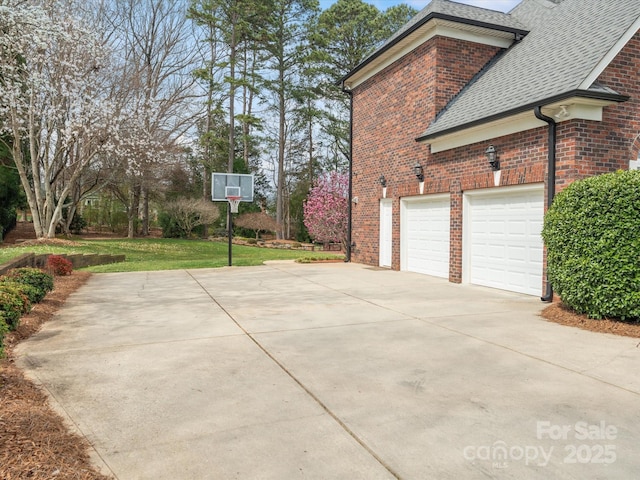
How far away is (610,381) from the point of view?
12.0 ft

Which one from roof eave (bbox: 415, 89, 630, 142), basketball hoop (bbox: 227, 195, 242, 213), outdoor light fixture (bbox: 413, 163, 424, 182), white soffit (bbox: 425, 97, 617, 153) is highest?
roof eave (bbox: 415, 89, 630, 142)

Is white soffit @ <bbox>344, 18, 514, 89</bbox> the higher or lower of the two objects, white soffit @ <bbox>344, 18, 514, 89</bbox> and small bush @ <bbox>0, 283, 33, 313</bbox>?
the higher

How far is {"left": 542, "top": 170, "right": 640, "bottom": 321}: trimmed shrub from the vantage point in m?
5.32

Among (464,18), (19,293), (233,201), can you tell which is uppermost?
(464,18)

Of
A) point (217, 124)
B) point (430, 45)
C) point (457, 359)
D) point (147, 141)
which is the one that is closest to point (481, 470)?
point (457, 359)

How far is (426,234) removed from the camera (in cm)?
1112

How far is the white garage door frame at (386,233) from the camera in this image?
503 inches

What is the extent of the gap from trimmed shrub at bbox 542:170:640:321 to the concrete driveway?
0.56m

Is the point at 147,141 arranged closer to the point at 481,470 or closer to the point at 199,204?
the point at 199,204

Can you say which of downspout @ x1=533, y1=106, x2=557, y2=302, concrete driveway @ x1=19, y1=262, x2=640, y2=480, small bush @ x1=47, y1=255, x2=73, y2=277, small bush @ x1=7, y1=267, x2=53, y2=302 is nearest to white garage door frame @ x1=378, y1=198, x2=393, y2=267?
downspout @ x1=533, y1=106, x2=557, y2=302

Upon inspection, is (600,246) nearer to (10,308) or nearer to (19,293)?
(10,308)

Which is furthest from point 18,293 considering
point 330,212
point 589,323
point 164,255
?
point 164,255

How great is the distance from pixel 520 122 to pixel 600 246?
333 cm

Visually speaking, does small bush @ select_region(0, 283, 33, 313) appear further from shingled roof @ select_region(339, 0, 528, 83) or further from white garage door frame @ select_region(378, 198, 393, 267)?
shingled roof @ select_region(339, 0, 528, 83)
